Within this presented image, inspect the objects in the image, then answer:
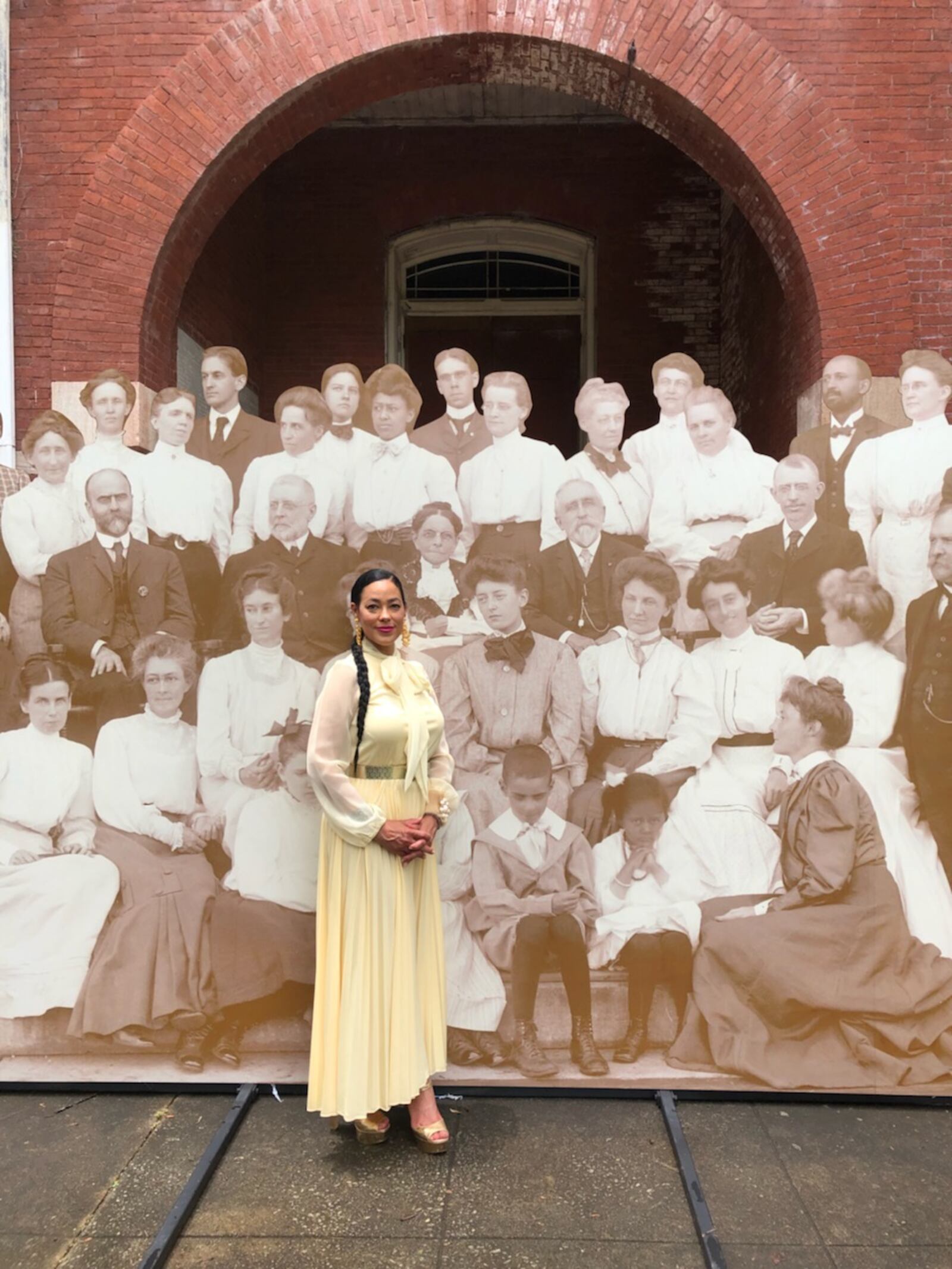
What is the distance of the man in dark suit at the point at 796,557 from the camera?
10.9ft

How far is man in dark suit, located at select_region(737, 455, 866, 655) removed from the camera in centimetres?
332

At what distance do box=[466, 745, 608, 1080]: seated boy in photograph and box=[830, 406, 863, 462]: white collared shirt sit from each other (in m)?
1.61

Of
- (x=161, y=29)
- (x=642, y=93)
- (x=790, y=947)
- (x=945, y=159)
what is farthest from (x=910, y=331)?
(x=161, y=29)

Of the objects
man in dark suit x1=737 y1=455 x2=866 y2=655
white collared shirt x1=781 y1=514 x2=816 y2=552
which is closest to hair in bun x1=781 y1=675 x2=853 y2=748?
man in dark suit x1=737 y1=455 x2=866 y2=655

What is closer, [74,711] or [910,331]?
[74,711]

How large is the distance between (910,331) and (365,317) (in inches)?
216

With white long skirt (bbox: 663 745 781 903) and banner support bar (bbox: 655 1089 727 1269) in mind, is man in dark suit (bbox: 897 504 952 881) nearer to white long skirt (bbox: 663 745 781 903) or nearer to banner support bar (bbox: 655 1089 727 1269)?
white long skirt (bbox: 663 745 781 903)

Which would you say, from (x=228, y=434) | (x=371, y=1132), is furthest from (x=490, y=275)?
(x=371, y=1132)

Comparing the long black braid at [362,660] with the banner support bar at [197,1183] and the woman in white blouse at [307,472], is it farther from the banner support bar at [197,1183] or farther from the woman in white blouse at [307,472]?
the banner support bar at [197,1183]

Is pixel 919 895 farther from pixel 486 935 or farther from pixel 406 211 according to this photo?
pixel 406 211

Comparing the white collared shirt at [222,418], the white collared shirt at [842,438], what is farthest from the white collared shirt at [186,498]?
the white collared shirt at [842,438]

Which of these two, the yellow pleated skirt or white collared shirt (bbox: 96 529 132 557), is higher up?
white collared shirt (bbox: 96 529 132 557)

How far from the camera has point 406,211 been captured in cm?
868

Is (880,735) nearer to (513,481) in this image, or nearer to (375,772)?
(513,481)
